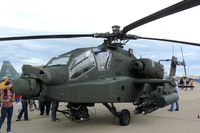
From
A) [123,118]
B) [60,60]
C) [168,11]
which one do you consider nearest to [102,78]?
[60,60]

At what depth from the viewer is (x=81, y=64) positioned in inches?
233

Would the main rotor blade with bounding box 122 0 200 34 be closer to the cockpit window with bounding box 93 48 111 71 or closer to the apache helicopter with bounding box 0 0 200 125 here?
the apache helicopter with bounding box 0 0 200 125

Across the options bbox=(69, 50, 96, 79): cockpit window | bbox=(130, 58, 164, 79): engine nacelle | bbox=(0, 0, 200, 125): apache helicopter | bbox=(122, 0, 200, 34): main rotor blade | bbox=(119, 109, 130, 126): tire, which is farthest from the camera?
bbox=(130, 58, 164, 79): engine nacelle

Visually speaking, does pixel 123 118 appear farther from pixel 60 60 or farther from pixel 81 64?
pixel 60 60

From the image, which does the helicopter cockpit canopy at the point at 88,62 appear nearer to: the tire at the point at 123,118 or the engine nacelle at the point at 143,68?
the engine nacelle at the point at 143,68

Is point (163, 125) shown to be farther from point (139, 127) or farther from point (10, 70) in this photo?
point (10, 70)

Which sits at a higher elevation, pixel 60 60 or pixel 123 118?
pixel 60 60

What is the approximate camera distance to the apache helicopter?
5109 mm

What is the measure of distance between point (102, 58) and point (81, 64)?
1.02 meters

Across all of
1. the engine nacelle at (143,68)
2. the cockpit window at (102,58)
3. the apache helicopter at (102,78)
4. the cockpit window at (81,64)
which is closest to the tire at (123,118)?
the apache helicopter at (102,78)

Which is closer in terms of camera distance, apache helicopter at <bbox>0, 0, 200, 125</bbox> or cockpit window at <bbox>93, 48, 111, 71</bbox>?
apache helicopter at <bbox>0, 0, 200, 125</bbox>

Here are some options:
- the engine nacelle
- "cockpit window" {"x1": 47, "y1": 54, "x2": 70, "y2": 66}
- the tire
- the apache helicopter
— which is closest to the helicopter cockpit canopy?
the apache helicopter

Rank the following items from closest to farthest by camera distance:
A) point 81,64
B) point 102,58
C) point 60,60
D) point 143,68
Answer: point 81,64
point 60,60
point 102,58
point 143,68

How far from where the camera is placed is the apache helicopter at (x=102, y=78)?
511 centimetres
